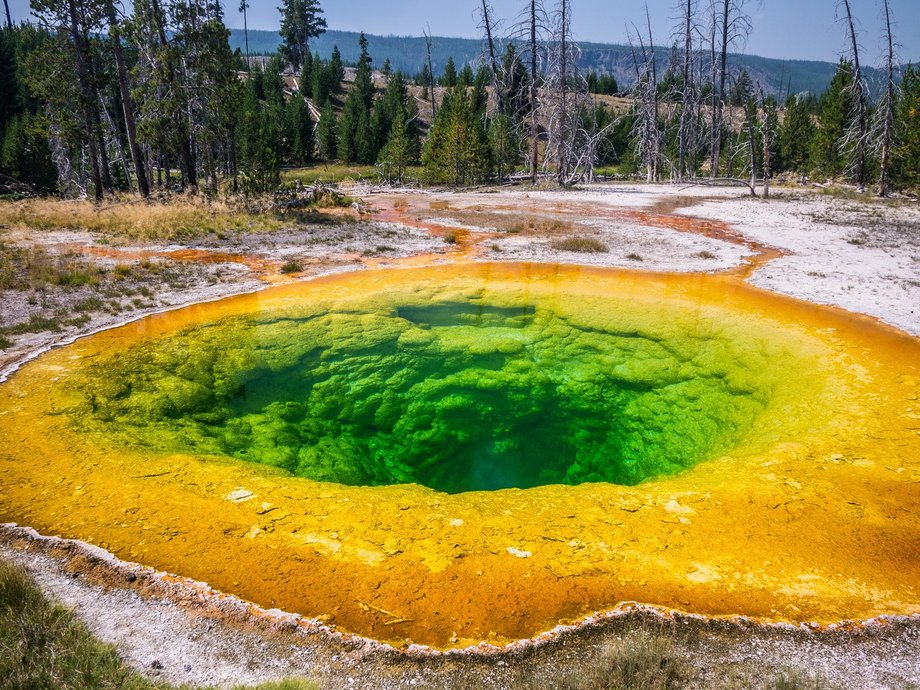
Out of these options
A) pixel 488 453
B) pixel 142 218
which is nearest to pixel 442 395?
pixel 488 453

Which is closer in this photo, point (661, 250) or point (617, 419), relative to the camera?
point (617, 419)

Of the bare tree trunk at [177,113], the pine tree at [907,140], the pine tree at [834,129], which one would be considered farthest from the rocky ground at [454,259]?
the pine tree at [834,129]

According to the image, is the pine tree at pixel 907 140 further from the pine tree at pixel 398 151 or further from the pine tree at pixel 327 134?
the pine tree at pixel 327 134

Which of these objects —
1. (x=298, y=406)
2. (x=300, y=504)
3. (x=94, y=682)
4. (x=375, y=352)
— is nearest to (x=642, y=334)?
(x=375, y=352)

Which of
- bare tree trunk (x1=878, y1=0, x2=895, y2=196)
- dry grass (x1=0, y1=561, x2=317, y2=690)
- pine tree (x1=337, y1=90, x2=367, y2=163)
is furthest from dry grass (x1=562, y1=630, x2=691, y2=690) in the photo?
pine tree (x1=337, y1=90, x2=367, y2=163)

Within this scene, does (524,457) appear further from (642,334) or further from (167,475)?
(167,475)
